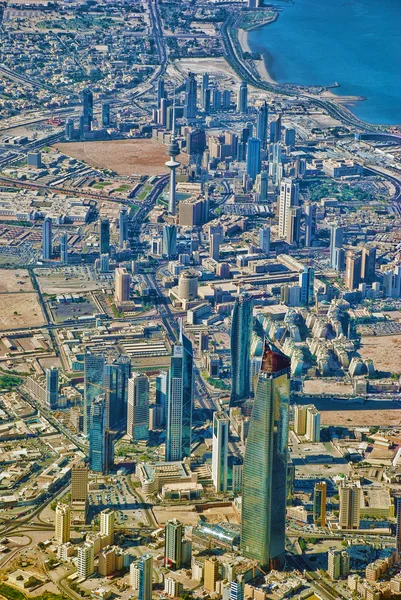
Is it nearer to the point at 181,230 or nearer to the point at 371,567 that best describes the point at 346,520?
the point at 371,567

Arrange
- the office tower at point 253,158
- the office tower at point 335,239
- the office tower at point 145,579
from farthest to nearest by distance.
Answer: the office tower at point 253,158 → the office tower at point 335,239 → the office tower at point 145,579

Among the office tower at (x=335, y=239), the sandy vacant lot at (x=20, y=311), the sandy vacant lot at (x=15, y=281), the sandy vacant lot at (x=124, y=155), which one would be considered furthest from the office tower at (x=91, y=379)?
the sandy vacant lot at (x=124, y=155)

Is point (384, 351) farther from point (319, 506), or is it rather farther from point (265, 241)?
point (319, 506)

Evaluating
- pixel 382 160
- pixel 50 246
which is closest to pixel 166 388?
pixel 50 246

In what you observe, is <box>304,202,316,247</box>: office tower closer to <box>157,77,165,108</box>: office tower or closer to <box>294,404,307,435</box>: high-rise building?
<box>294,404,307,435</box>: high-rise building

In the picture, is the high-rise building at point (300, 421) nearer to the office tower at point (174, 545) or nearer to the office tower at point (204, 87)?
the office tower at point (174, 545)

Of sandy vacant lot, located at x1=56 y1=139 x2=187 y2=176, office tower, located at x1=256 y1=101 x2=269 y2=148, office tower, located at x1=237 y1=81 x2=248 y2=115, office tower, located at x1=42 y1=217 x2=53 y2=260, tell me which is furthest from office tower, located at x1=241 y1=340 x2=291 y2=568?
office tower, located at x1=237 y1=81 x2=248 y2=115
